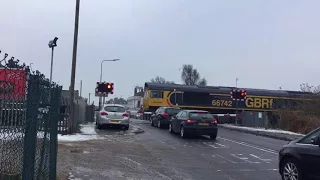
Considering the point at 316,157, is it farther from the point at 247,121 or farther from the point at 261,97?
the point at 261,97

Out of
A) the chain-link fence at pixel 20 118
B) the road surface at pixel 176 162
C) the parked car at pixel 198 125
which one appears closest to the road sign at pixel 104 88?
the parked car at pixel 198 125

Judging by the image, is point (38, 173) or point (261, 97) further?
point (261, 97)

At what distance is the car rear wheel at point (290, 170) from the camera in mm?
8989

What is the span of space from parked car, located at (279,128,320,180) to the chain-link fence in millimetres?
5325

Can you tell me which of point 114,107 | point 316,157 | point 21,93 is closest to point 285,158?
point 316,157

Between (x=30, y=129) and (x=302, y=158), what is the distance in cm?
574

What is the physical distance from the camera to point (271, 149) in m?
17.8

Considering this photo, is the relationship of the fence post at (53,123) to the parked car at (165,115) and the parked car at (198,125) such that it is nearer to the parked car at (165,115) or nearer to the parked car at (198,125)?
the parked car at (198,125)

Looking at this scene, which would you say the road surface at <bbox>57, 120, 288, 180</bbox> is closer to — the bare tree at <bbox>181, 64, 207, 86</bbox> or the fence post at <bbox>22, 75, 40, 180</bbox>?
the fence post at <bbox>22, 75, 40, 180</bbox>

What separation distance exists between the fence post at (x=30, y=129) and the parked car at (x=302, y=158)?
5.46 meters

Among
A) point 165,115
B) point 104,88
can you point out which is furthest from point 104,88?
point 165,115

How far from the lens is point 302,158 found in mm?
8914

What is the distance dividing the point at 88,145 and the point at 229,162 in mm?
5583

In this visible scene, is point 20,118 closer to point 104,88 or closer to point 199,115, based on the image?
point 199,115
